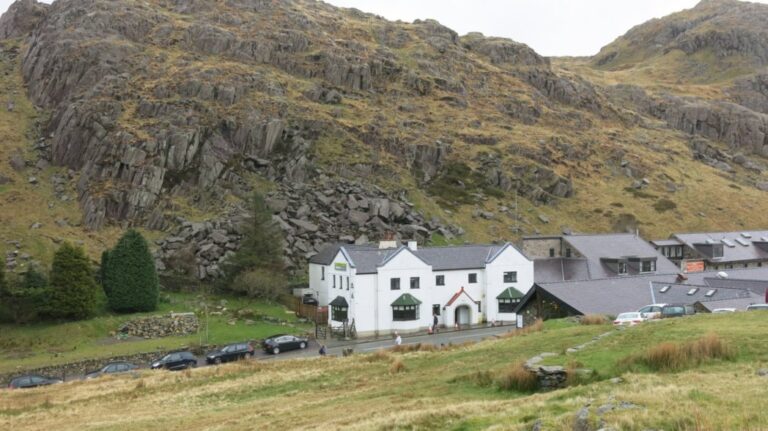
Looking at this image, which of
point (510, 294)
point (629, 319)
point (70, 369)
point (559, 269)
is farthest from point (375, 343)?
point (629, 319)

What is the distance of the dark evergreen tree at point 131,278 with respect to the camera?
64.3 metres

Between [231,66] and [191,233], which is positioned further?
[231,66]

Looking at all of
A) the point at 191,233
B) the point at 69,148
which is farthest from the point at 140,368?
the point at 69,148

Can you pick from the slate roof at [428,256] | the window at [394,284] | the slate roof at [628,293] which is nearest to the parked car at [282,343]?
the slate roof at [428,256]

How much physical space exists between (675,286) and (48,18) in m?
118

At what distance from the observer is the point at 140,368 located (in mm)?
52344

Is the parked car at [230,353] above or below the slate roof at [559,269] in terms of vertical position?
below

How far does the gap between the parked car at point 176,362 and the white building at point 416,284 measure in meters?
18.0

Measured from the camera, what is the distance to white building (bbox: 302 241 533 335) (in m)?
66.5

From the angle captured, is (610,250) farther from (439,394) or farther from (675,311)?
(439,394)

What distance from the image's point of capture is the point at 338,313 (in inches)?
2640

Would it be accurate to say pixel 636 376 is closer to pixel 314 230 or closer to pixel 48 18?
pixel 314 230

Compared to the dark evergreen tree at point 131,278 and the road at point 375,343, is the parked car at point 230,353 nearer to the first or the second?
the road at point 375,343

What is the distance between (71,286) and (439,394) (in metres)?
46.1
